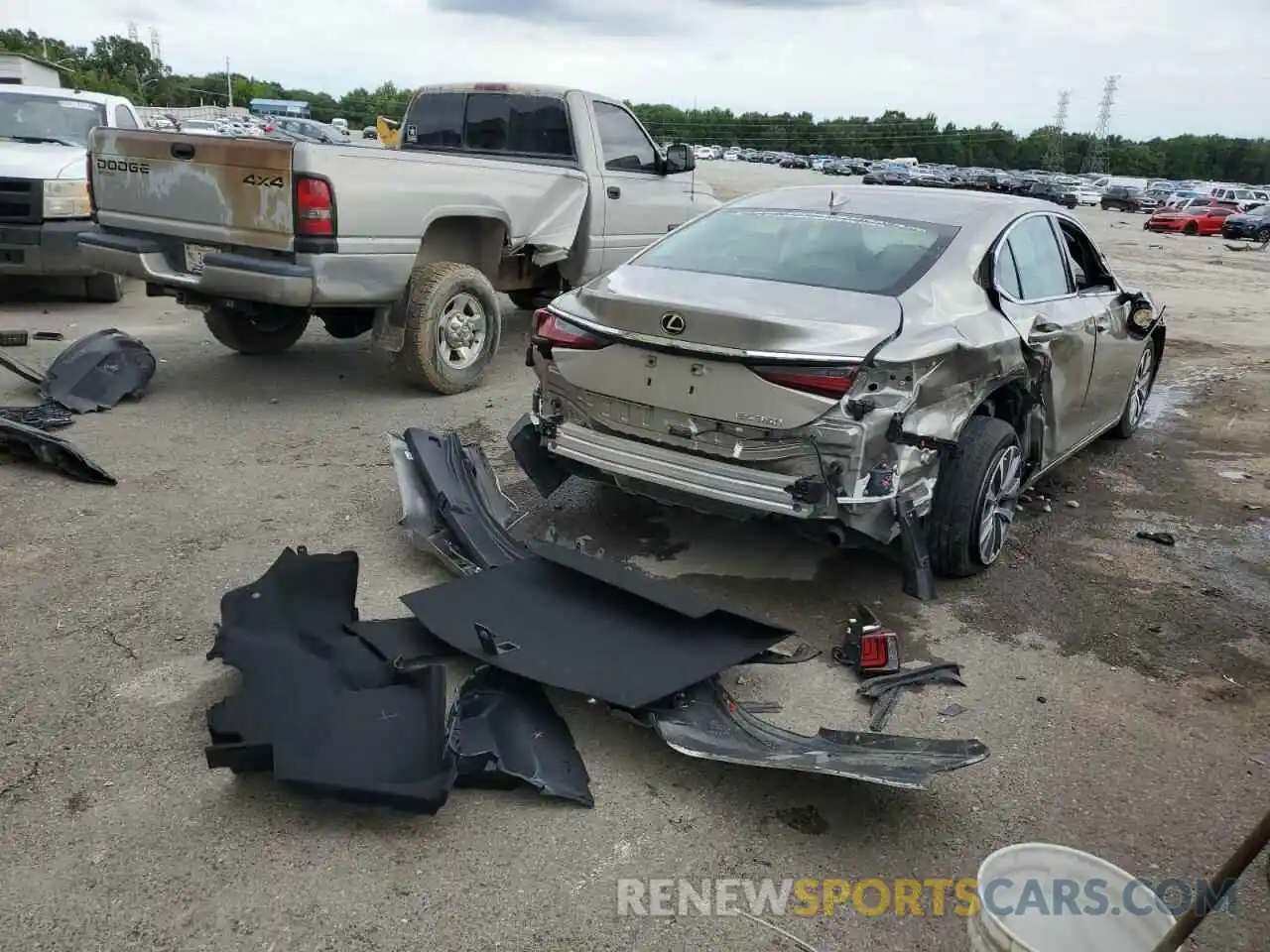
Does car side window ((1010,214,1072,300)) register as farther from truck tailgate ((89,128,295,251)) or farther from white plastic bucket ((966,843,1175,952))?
truck tailgate ((89,128,295,251))

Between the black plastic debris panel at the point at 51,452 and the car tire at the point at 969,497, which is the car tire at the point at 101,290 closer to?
the black plastic debris panel at the point at 51,452

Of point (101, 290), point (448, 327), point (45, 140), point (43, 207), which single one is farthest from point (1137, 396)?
point (45, 140)

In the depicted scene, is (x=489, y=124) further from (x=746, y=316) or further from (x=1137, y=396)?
(x=1137, y=396)

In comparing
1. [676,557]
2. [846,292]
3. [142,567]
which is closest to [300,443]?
[142,567]

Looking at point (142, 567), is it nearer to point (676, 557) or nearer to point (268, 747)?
point (268, 747)

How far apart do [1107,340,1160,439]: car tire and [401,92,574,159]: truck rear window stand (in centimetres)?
458

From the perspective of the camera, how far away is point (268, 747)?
288cm

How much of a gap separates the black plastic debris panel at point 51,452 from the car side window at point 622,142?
4.75m

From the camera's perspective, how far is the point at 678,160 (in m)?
8.94

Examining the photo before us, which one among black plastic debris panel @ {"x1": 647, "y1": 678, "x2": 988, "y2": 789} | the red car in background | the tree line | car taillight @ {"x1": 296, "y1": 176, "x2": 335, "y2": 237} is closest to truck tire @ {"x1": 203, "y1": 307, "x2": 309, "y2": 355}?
car taillight @ {"x1": 296, "y1": 176, "x2": 335, "y2": 237}

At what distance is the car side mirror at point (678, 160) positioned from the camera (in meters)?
8.84

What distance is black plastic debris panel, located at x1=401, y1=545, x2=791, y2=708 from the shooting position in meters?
3.31

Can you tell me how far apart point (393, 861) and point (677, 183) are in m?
7.63

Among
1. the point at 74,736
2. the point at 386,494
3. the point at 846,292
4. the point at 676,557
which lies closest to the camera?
the point at 74,736
